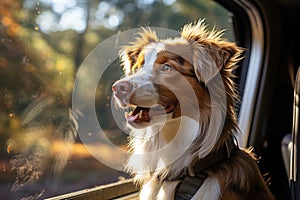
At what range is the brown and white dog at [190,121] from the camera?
4.77 ft

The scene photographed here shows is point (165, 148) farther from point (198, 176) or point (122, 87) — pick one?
point (122, 87)

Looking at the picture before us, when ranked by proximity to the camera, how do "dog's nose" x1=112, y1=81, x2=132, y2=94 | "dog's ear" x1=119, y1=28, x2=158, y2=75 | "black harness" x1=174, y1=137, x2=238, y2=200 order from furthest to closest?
"dog's ear" x1=119, y1=28, x2=158, y2=75 → "black harness" x1=174, y1=137, x2=238, y2=200 → "dog's nose" x1=112, y1=81, x2=132, y2=94

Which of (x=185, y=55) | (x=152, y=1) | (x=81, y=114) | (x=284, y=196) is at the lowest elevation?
(x=284, y=196)

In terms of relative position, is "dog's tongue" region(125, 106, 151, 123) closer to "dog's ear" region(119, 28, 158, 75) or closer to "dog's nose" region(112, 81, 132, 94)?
"dog's nose" region(112, 81, 132, 94)

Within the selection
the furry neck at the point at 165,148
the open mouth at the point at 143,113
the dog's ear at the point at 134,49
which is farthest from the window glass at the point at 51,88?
the open mouth at the point at 143,113

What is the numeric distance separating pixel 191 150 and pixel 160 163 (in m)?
0.13

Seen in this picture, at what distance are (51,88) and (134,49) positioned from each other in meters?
0.35

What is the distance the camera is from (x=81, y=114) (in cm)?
180

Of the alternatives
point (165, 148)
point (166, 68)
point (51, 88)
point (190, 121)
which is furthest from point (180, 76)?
point (51, 88)

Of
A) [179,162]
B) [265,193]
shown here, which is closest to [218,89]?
[179,162]

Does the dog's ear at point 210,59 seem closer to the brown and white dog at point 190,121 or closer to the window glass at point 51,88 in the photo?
the brown and white dog at point 190,121

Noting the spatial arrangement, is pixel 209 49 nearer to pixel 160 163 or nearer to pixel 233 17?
pixel 160 163

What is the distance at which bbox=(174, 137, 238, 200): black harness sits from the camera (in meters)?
1.46

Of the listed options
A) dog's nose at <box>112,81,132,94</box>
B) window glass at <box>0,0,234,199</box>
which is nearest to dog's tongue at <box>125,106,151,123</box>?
dog's nose at <box>112,81,132,94</box>
